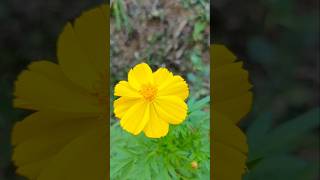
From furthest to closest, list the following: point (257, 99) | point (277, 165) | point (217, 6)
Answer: point (217, 6) → point (257, 99) → point (277, 165)

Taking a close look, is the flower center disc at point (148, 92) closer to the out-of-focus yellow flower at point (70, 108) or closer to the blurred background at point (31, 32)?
the out-of-focus yellow flower at point (70, 108)

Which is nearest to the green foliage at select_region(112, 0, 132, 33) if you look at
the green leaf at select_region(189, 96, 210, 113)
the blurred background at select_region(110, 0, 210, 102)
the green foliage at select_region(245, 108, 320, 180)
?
the blurred background at select_region(110, 0, 210, 102)

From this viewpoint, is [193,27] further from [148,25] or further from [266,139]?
[266,139]

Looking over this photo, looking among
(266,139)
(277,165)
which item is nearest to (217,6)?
(277,165)

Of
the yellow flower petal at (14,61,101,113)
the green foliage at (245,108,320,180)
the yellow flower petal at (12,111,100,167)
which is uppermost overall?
the yellow flower petal at (14,61,101,113)

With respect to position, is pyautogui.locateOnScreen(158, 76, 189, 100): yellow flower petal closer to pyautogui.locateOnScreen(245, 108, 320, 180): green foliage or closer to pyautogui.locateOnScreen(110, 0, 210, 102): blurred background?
pyautogui.locateOnScreen(110, 0, 210, 102): blurred background

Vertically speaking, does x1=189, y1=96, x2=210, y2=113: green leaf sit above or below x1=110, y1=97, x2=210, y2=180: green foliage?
above

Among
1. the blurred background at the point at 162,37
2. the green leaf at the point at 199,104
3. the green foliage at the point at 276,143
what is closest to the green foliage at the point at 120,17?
the blurred background at the point at 162,37
